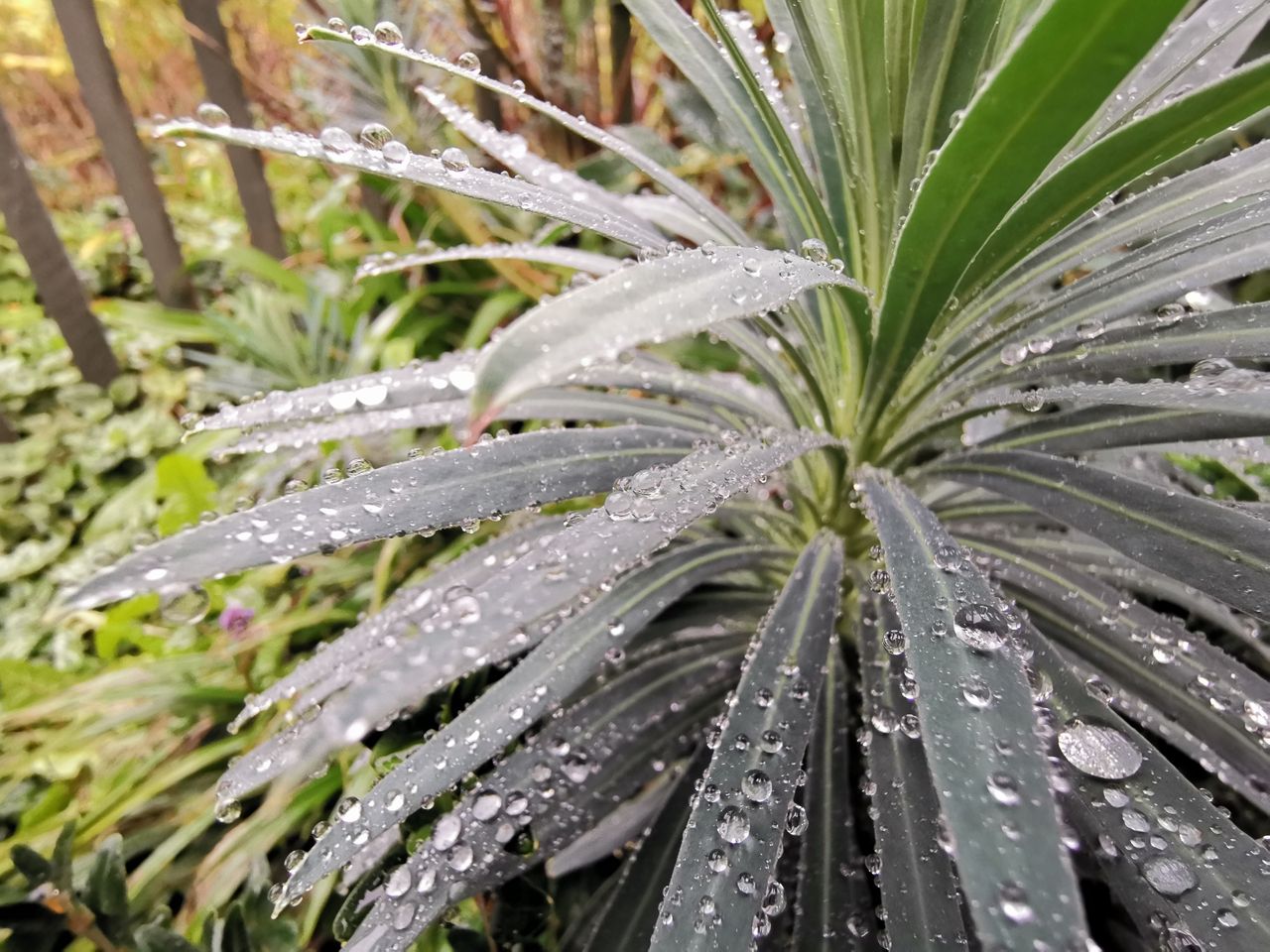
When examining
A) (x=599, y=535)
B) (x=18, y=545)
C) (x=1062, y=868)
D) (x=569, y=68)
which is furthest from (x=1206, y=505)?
(x=18, y=545)

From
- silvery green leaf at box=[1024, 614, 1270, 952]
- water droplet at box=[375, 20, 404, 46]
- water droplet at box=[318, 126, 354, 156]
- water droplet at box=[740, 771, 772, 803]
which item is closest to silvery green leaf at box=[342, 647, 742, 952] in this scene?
water droplet at box=[740, 771, 772, 803]

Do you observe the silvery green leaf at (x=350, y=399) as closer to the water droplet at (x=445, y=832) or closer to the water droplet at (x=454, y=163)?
the water droplet at (x=454, y=163)

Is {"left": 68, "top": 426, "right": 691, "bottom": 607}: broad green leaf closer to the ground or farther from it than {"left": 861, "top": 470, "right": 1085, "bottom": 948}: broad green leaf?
farther from it

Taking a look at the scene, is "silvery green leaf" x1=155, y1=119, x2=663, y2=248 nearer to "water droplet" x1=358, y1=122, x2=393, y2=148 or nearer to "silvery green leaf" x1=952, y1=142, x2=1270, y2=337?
"water droplet" x1=358, y1=122, x2=393, y2=148

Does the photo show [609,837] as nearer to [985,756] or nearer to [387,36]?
[985,756]

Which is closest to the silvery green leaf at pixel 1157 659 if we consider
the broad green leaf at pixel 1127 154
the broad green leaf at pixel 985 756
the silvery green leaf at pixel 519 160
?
the broad green leaf at pixel 985 756

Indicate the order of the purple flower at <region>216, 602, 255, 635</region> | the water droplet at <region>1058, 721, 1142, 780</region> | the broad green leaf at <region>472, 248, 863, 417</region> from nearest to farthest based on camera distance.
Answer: the broad green leaf at <region>472, 248, 863, 417</region> → the water droplet at <region>1058, 721, 1142, 780</region> → the purple flower at <region>216, 602, 255, 635</region>
